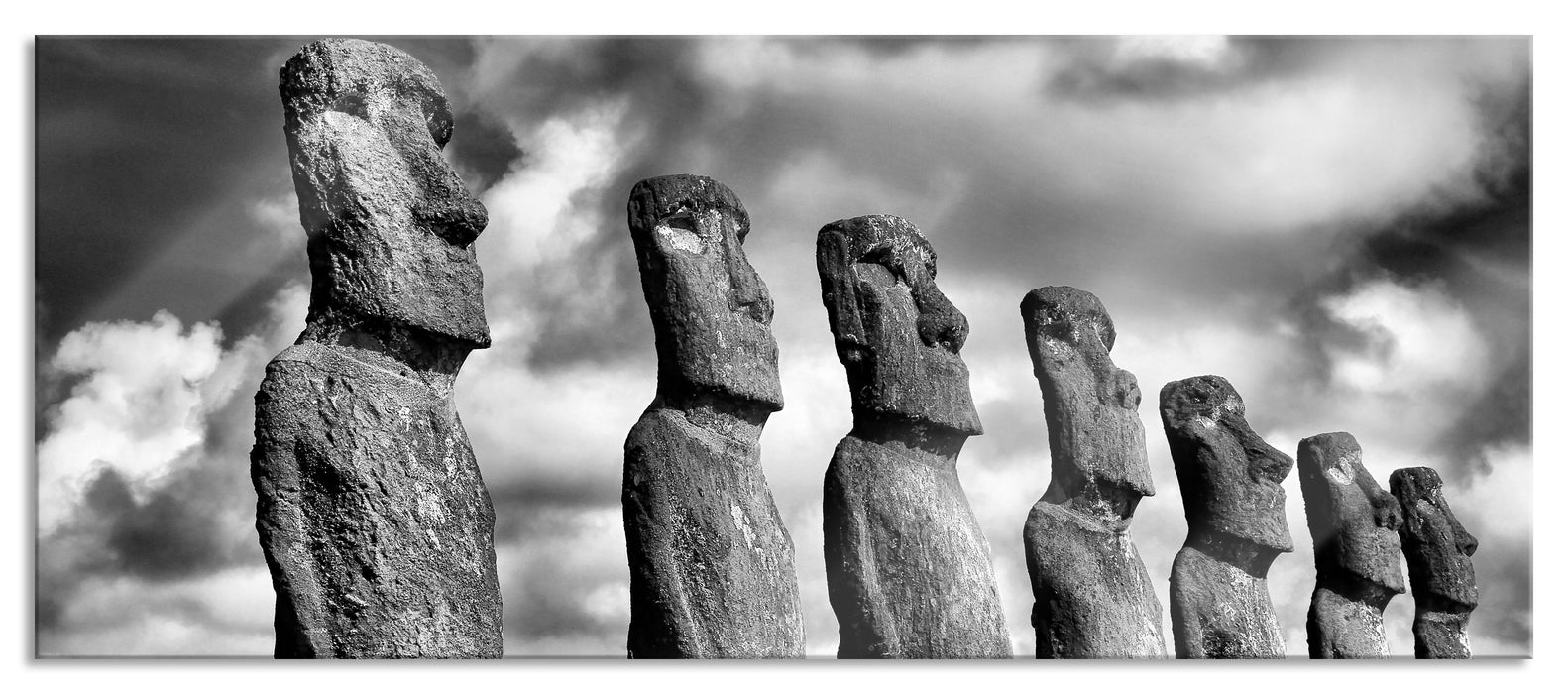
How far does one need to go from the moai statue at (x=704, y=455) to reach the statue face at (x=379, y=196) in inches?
47.7

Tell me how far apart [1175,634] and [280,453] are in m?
6.28

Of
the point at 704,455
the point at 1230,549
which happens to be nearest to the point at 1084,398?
the point at 1230,549

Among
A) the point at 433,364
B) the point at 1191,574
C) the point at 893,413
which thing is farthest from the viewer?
the point at 1191,574

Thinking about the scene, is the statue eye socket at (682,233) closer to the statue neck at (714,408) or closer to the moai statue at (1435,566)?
the statue neck at (714,408)

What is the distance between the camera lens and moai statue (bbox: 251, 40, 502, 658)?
7332 mm

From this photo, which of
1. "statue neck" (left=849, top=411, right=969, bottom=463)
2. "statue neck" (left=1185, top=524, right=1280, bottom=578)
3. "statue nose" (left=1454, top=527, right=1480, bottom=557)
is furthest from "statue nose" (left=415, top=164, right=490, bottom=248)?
"statue nose" (left=1454, top=527, right=1480, bottom=557)

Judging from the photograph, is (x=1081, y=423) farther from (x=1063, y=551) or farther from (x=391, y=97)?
(x=391, y=97)

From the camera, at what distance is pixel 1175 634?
11477mm

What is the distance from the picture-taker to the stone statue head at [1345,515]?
12.3 metres

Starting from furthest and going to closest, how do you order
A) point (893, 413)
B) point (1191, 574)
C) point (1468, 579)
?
point (1468, 579) → point (1191, 574) → point (893, 413)

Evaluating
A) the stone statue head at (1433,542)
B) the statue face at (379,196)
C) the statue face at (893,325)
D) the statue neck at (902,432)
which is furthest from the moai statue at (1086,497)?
the statue face at (379,196)

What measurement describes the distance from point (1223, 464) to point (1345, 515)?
137 cm

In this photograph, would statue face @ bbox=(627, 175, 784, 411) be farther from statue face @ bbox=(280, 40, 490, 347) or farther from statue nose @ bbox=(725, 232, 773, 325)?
statue face @ bbox=(280, 40, 490, 347)

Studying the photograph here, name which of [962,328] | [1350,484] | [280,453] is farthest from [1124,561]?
[280,453]
